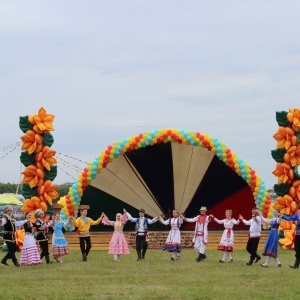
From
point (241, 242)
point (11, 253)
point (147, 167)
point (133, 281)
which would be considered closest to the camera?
point (133, 281)

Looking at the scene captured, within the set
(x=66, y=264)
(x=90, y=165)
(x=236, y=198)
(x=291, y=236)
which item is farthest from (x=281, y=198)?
(x=66, y=264)

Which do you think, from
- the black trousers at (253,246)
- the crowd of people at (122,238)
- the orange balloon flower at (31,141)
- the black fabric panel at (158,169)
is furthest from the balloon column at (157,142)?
the black trousers at (253,246)

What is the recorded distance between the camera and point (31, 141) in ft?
89.5

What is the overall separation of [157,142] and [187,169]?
6.99 ft

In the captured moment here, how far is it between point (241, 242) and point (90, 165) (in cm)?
603

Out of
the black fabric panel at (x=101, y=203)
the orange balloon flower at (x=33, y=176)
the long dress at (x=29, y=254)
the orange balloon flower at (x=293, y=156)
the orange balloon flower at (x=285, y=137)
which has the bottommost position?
the long dress at (x=29, y=254)

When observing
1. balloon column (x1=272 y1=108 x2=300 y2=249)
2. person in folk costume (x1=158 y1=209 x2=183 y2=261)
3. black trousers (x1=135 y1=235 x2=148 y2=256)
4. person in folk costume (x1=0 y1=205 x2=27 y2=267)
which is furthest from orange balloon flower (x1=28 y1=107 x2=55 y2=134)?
balloon column (x1=272 y1=108 x2=300 y2=249)

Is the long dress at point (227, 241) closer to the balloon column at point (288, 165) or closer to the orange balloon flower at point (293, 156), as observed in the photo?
the balloon column at point (288, 165)

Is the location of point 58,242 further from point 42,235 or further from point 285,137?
point 285,137

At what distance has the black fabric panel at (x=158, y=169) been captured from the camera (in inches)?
1196

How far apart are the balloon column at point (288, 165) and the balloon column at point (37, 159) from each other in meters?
7.55

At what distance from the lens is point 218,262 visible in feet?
71.2

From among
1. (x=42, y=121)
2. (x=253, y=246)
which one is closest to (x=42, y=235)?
(x=253, y=246)

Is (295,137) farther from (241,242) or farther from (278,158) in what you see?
(241,242)
